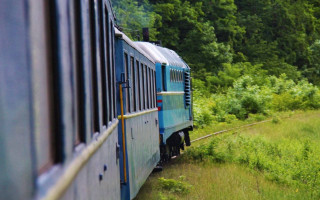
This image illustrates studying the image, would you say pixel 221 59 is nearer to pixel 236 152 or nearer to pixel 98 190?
pixel 236 152

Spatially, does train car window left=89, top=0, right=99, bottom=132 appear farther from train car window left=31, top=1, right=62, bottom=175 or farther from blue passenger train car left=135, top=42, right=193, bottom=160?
blue passenger train car left=135, top=42, right=193, bottom=160

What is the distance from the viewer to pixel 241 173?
454 inches

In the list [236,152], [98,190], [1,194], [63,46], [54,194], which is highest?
[63,46]

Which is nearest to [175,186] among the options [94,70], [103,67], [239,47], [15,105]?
[103,67]

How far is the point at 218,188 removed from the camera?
998 centimetres

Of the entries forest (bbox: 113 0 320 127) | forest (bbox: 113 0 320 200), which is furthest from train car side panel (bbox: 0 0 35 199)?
forest (bbox: 113 0 320 127)

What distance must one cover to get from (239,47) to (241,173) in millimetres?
40135

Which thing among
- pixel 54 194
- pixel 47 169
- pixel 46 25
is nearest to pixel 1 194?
pixel 54 194

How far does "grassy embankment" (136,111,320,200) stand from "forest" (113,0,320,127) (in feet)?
28.4

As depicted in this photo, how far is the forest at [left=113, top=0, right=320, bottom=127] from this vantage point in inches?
1212

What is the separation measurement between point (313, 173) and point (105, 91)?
6.56 m

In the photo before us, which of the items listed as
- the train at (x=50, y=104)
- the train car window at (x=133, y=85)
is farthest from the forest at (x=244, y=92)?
the train at (x=50, y=104)

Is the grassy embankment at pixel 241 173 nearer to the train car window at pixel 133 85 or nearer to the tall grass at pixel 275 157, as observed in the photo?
the tall grass at pixel 275 157

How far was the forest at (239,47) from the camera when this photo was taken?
3078 cm
